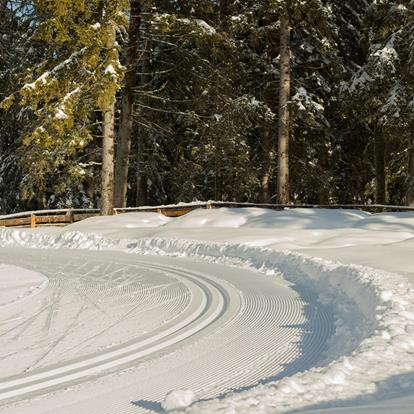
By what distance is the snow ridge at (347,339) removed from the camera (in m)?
3.53

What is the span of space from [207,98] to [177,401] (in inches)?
765

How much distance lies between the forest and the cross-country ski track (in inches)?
435

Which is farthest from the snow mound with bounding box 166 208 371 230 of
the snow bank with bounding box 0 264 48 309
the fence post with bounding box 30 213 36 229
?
the snow bank with bounding box 0 264 48 309

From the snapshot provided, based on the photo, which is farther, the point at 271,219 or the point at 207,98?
the point at 207,98

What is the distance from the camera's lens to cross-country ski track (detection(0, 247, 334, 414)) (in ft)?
13.6

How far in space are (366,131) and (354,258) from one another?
56.1 ft

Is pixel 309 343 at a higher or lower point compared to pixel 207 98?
lower

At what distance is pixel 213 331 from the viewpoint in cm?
591

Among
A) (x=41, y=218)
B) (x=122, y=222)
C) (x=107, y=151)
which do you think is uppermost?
(x=107, y=151)

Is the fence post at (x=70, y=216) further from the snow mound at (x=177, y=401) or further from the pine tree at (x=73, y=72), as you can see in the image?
the snow mound at (x=177, y=401)

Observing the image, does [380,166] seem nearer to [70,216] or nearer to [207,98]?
[207,98]

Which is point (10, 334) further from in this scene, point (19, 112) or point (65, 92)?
point (19, 112)

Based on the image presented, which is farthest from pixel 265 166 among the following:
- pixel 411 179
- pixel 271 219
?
pixel 271 219

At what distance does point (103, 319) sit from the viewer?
645cm
